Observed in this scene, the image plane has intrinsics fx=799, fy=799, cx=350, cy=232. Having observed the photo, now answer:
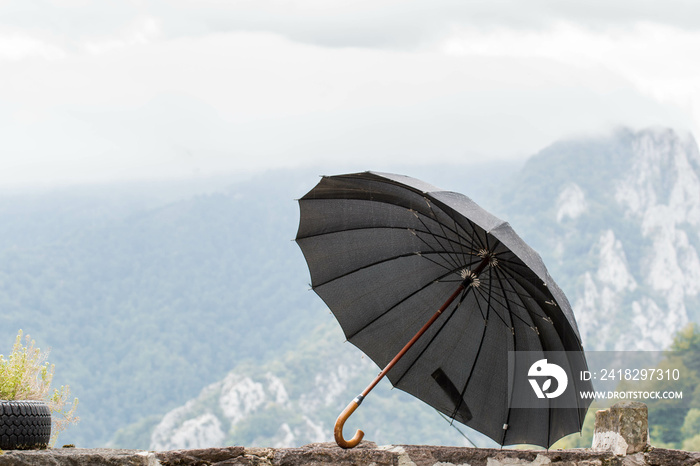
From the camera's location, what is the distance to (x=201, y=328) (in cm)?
14312

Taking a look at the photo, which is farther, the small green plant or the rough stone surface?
the rough stone surface

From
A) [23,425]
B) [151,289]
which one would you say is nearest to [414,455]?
[23,425]

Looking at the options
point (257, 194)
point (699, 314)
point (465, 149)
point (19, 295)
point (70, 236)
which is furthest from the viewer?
point (465, 149)

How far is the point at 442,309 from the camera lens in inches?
161

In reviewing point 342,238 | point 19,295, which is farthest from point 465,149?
point 342,238

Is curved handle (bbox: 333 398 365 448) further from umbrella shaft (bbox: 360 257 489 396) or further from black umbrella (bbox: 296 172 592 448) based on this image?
black umbrella (bbox: 296 172 592 448)

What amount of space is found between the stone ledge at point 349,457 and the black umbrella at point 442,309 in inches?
14.2

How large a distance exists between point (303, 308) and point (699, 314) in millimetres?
67839

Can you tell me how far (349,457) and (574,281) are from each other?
442ft

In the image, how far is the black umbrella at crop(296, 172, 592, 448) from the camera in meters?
4.02

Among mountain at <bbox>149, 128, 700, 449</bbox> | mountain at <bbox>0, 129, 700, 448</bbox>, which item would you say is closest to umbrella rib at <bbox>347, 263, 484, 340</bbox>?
mountain at <bbox>149, 128, 700, 449</bbox>

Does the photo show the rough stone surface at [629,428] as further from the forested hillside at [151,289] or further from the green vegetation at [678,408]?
the forested hillside at [151,289]

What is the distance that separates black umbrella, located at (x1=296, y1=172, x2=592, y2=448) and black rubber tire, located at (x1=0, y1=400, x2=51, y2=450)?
1.54 meters

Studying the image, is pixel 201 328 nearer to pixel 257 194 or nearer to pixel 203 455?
pixel 257 194
